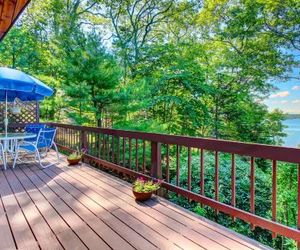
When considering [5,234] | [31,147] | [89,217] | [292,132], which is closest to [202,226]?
[89,217]

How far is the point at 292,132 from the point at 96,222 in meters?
10.8

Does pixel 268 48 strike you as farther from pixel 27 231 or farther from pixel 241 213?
pixel 27 231

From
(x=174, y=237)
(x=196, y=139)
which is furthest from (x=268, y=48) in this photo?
(x=174, y=237)

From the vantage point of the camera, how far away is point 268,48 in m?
9.66

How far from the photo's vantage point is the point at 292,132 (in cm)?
1088

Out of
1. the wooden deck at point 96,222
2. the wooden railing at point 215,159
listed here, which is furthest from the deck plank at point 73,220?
the wooden railing at point 215,159

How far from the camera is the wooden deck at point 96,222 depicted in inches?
80.4

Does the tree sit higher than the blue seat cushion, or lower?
higher

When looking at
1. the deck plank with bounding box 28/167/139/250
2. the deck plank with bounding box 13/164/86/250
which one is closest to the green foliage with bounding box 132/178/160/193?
the deck plank with bounding box 28/167/139/250

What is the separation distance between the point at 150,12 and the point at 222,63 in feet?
16.6

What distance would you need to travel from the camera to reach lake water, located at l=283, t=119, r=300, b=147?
10.4 meters

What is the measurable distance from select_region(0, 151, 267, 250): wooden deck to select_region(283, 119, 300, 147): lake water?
30.2 ft

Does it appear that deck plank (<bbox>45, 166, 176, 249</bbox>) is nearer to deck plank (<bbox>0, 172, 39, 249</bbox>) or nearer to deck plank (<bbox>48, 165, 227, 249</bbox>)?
deck plank (<bbox>48, 165, 227, 249</bbox>)

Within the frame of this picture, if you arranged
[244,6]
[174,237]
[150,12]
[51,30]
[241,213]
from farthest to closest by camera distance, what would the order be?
[150,12] < [51,30] < [244,6] < [241,213] < [174,237]
